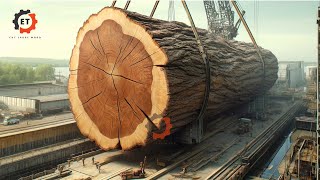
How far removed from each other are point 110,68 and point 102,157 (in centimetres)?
301

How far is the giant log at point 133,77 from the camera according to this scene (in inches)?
286

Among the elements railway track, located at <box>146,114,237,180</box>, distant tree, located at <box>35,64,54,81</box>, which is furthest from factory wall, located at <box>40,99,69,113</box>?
distant tree, located at <box>35,64,54,81</box>

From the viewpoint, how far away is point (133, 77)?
7.54 meters

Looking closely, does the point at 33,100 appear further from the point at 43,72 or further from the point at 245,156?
the point at 43,72

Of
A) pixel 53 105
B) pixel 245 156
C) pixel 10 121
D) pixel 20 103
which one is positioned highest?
pixel 20 103

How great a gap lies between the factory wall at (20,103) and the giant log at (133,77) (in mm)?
13606

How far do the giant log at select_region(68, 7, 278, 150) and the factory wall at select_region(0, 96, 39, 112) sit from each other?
13606mm

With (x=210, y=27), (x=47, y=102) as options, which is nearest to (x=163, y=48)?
(x=47, y=102)

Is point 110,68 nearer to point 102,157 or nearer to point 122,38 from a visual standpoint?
point 122,38

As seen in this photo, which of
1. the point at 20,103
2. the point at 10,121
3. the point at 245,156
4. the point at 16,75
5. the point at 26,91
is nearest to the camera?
the point at 245,156

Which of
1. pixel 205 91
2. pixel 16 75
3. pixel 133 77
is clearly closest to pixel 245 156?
pixel 205 91

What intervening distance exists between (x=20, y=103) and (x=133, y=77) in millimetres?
18533

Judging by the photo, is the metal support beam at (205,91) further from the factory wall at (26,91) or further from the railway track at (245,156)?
the factory wall at (26,91)

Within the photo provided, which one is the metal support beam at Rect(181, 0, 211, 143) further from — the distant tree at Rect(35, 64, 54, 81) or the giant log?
the distant tree at Rect(35, 64, 54, 81)
